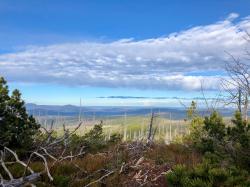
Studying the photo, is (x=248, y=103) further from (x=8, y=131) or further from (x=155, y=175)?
(x=8, y=131)

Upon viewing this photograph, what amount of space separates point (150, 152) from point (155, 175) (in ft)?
9.74

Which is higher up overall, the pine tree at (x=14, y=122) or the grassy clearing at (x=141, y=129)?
the pine tree at (x=14, y=122)

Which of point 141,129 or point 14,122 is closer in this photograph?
point 14,122

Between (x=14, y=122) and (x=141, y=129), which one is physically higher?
(x=14, y=122)

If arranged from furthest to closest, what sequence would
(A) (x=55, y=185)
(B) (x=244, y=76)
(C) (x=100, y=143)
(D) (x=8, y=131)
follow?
(B) (x=244, y=76)
(C) (x=100, y=143)
(D) (x=8, y=131)
(A) (x=55, y=185)

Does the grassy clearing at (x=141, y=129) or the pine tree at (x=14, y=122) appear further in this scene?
A: the grassy clearing at (x=141, y=129)

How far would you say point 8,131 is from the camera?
9273mm

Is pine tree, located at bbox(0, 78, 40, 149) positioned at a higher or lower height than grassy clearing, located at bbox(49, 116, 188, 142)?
higher

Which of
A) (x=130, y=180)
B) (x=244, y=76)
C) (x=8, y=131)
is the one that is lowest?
(x=130, y=180)

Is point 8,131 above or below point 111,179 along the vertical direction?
above

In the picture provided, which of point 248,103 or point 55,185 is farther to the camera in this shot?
point 248,103

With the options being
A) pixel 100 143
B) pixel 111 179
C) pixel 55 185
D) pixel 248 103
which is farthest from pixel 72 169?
pixel 248 103

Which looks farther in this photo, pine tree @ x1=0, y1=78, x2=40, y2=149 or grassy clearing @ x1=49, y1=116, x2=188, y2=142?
grassy clearing @ x1=49, y1=116, x2=188, y2=142

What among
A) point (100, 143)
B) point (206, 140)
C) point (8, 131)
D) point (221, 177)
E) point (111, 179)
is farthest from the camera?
point (100, 143)
